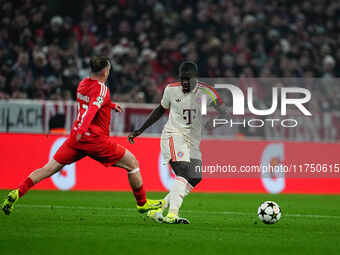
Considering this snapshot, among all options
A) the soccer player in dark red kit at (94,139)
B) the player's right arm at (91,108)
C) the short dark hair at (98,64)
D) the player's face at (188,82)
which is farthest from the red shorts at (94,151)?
the player's face at (188,82)

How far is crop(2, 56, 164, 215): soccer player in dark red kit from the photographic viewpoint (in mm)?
8703

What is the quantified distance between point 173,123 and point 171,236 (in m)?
1.98

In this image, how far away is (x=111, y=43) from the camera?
19.9 m

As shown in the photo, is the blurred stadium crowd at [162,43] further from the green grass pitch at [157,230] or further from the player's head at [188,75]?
the player's head at [188,75]

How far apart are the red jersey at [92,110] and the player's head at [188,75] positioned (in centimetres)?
96

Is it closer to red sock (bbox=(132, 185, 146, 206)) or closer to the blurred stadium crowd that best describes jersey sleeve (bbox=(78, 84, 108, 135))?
red sock (bbox=(132, 185, 146, 206))

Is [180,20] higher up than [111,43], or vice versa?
[180,20]

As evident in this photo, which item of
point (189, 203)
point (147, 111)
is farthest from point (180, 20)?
point (189, 203)

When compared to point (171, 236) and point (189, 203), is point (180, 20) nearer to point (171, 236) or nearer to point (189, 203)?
point (189, 203)

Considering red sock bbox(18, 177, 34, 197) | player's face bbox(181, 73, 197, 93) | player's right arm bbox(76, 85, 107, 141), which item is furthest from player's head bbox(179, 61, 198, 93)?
red sock bbox(18, 177, 34, 197)

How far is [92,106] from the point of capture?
8.64 metres

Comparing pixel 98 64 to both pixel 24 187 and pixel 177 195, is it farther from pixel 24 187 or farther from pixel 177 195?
pixel 177 195

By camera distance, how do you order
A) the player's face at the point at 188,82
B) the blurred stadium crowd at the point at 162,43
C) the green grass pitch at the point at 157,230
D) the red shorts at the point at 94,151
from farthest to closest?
the blurred stadium crowd at the point at 162,43
the red shorts at the point at 94,151
the player's face at the point at 188,82
the green grass pitch at the point at 157,230

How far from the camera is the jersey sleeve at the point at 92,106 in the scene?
862 centimetres
